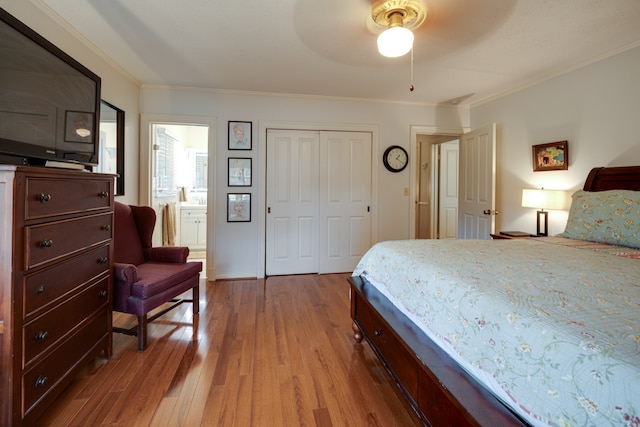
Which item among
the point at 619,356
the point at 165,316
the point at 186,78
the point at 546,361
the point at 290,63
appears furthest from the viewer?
the point at 186,78

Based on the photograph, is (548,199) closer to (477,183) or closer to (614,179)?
(614,179)

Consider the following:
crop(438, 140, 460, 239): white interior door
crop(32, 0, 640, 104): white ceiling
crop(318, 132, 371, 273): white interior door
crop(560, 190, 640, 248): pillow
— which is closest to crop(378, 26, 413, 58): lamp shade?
crop(32, 0, 640, 104): white ceiling

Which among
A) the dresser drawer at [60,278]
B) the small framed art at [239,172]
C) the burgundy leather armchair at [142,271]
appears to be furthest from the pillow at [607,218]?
the dresser drawer at [60,278]

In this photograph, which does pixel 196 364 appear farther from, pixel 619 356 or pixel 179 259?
pixel 619 356

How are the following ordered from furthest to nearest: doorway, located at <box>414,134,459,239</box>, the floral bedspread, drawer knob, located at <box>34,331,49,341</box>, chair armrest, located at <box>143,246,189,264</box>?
doorway, located at <box>414,134,459,239</box> < chair armrest, located at <box>143,246,189,264</box> < drawer knob, located at <box>34,331,49,341</box> < the floral bedspread

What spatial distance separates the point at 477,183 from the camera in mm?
3770

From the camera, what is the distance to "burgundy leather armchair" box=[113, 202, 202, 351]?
6.60 feet

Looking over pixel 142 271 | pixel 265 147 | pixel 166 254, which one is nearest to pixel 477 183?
pixel 265 147

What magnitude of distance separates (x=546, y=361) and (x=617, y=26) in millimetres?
2760

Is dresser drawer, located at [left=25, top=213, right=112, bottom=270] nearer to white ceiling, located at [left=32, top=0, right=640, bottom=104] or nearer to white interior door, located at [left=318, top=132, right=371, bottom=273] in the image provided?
white ceiling, located at [left=32, top=0, right=640, bottom=104]

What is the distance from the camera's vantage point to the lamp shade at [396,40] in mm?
1843

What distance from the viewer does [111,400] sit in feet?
5.06

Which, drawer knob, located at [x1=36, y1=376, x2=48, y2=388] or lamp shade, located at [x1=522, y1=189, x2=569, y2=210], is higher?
lamp shade, located at [x1=522, y1=189, x2=569, y2=210]

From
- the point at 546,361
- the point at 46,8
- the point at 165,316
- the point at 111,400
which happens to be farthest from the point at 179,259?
the point at 546,361
